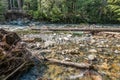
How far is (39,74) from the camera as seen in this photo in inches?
248

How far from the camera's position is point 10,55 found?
19.7ft

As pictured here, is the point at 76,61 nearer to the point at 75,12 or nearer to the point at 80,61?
the point at 80,61

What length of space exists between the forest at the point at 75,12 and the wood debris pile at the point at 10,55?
1513 centimetres

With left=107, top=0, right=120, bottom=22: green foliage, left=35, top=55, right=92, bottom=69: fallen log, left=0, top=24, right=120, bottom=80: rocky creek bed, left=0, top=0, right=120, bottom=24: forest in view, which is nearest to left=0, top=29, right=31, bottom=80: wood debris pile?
left=0, top=24, right=120, bottom=80: rocky creek bed

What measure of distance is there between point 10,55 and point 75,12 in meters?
17.0

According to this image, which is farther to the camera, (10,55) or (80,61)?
(80,61)

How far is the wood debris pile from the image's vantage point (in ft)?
18.3

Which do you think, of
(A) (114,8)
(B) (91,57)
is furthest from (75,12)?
(B) (91,57)

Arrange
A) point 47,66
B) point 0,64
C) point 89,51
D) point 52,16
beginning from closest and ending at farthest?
point 0,64, point 47,66, point 89,51, point 52,16

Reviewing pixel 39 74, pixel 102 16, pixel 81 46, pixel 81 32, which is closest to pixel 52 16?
pixel 102 16

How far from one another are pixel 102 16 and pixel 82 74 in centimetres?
1750

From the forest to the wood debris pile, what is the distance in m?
15.1

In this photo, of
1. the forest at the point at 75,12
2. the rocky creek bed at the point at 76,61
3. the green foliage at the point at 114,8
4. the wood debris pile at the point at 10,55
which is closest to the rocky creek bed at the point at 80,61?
the rocky creek bed at the point at 76,61

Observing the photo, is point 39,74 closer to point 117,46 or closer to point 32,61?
point 32,61
